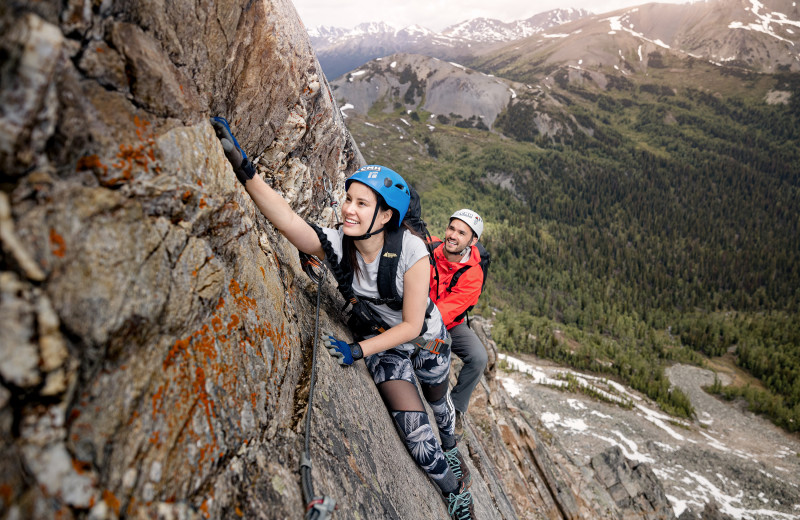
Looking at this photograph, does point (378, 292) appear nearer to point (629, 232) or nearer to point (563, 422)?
point (563, 422)

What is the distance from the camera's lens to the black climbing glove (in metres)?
3.61

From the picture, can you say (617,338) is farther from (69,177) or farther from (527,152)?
(527,152)

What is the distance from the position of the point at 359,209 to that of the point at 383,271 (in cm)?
74

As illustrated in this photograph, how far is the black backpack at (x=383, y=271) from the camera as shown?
448 centimetres

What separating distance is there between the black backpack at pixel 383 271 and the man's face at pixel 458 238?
275 cm

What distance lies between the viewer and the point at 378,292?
4738mm

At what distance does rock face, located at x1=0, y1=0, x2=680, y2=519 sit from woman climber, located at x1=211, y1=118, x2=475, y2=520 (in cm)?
30

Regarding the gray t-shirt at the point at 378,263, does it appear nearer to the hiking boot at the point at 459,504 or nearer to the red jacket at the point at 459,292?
the red jacket at the point at 459,292

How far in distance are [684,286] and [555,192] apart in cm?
5645

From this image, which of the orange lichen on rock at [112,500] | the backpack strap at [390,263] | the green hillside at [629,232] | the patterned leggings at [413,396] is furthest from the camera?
the green hillside at [629,232]

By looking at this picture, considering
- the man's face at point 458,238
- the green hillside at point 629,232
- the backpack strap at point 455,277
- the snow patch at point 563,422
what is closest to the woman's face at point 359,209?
the backpack strap at point 455,277

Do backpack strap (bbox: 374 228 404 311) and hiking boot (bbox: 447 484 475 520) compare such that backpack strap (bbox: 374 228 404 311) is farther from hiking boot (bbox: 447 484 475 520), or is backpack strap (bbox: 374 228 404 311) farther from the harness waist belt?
hiking boot (bbox: 447 484 475 520)

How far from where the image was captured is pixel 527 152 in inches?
6422

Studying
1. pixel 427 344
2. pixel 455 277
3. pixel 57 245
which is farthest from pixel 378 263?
pixel 455 277
